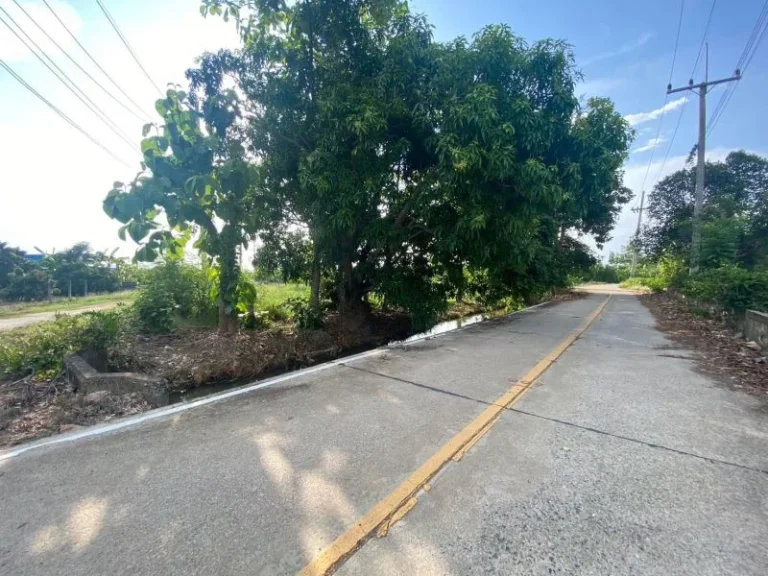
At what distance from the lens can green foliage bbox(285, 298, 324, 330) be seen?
8062 mm

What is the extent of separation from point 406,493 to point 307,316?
21.5 feet

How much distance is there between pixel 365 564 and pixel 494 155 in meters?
5.50

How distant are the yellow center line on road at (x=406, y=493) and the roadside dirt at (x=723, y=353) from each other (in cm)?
277

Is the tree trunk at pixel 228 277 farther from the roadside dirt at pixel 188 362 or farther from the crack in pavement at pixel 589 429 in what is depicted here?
the crack in pavement at pixel 589 429

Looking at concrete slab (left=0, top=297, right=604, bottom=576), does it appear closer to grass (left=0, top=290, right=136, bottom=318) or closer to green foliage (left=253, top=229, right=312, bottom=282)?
green foliage (left=253, top=229, right=312, bottom=282)

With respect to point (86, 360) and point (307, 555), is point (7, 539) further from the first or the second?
point (86, 360)

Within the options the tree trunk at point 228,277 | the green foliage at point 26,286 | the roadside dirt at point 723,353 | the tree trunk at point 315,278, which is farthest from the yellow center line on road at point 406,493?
the green foliage at point 26,286

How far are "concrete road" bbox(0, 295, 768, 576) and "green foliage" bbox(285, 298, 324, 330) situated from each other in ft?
14.6

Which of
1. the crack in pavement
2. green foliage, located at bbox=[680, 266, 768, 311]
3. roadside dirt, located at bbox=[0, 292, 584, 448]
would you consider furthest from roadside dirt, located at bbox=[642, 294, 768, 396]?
roadside dirt, located at bbox=[0, 292, 584, 448]

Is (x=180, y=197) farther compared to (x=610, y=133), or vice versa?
(x=610, y=133)

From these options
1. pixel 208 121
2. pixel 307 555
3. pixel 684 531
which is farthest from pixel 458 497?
pixel 208 121

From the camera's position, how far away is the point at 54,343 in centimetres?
434

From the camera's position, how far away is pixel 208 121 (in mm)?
6523

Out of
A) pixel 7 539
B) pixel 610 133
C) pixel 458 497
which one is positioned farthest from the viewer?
pixel 610 133
